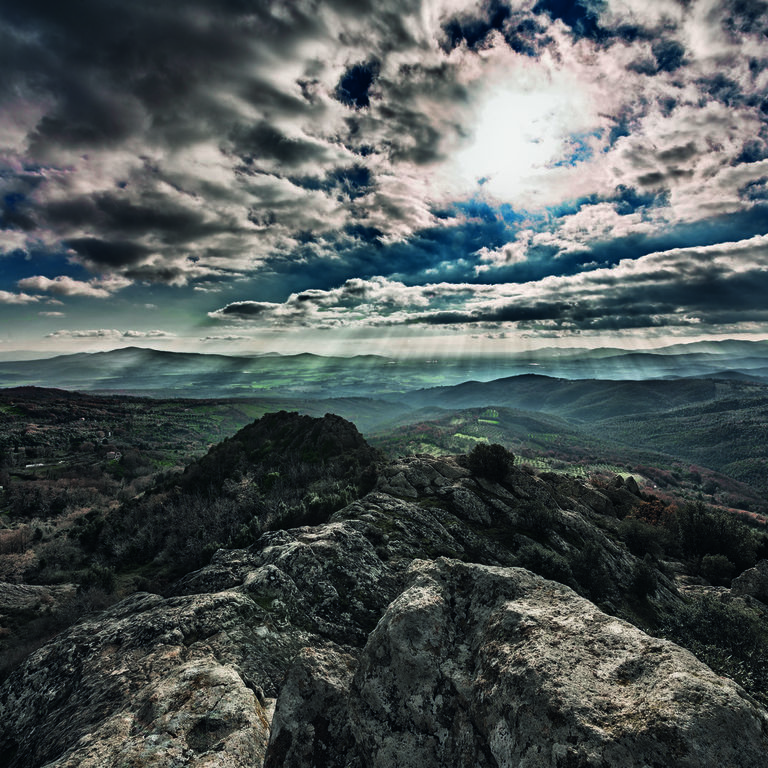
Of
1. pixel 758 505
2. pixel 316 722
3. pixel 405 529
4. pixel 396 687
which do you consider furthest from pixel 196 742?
pixel 758 505

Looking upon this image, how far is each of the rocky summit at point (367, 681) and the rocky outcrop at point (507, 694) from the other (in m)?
0.04

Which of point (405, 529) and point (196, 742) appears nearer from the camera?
point (196, 742)

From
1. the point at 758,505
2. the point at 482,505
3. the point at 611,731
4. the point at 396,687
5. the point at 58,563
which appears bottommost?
the point at 758,505

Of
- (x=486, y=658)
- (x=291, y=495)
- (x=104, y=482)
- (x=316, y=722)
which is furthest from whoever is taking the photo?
(x=104, y=482)

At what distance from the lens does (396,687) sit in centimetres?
1038

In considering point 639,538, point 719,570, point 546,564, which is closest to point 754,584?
point 719,570

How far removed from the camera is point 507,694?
27.3 feet

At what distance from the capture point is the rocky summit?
7031 millimetres

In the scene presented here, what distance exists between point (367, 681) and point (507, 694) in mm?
4683

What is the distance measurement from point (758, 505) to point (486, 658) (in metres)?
227

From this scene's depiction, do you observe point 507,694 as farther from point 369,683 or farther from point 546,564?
point 546,564

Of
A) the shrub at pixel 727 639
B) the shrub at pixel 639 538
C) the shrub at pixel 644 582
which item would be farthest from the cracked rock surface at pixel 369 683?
the shrub at pixel 639 538

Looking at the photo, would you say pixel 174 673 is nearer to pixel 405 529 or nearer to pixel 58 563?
pixel 405 529

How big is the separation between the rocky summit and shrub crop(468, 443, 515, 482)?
59.5 ft
